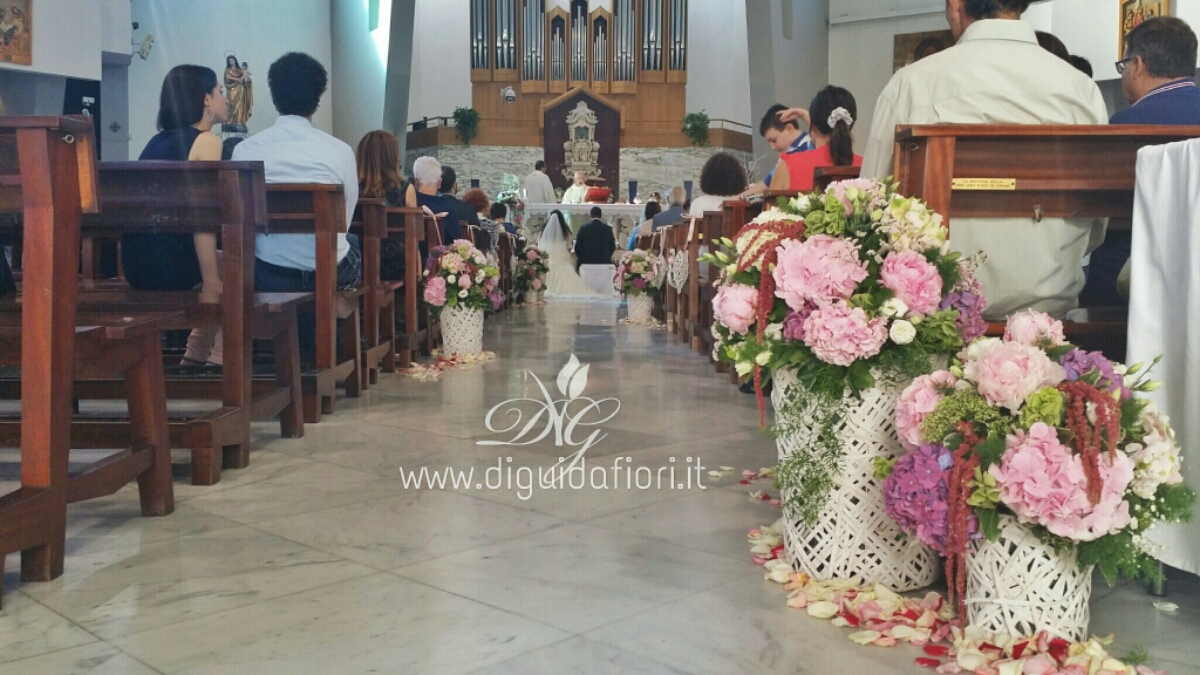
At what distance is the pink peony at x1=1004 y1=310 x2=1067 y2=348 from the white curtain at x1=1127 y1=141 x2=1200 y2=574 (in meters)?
0.33

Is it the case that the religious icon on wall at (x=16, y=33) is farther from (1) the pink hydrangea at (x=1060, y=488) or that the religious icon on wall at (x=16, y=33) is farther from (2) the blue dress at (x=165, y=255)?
(1) the pink hydrangea at (x=1060, y=488)

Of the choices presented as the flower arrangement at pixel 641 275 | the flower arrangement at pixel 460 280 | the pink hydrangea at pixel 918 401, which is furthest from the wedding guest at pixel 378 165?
the pink hydrangea at pixel 918 401

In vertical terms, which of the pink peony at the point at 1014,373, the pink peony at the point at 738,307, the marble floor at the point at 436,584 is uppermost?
the pink peony at the point at 738,307

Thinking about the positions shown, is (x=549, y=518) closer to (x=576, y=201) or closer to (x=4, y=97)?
(x=4, y=97)

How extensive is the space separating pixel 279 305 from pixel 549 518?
4.08 ft

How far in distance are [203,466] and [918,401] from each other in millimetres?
1935

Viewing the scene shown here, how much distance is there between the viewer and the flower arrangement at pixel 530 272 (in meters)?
10.6

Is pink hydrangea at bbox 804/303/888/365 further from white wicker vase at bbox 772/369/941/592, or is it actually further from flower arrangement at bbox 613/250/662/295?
flower arrangement at bbox 613/250/662/295

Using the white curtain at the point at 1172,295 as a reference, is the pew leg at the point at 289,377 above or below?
below

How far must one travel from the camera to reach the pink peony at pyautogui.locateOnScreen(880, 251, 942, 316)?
204 centimetres

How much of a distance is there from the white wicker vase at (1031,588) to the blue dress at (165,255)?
10.1 feet

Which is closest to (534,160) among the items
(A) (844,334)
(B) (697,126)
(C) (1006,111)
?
(B) (697,126)

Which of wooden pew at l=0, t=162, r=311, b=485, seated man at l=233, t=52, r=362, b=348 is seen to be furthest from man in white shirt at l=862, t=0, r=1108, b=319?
seated man at l=233, t=52, r=362, b=348

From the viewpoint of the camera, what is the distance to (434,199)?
22.2ft
